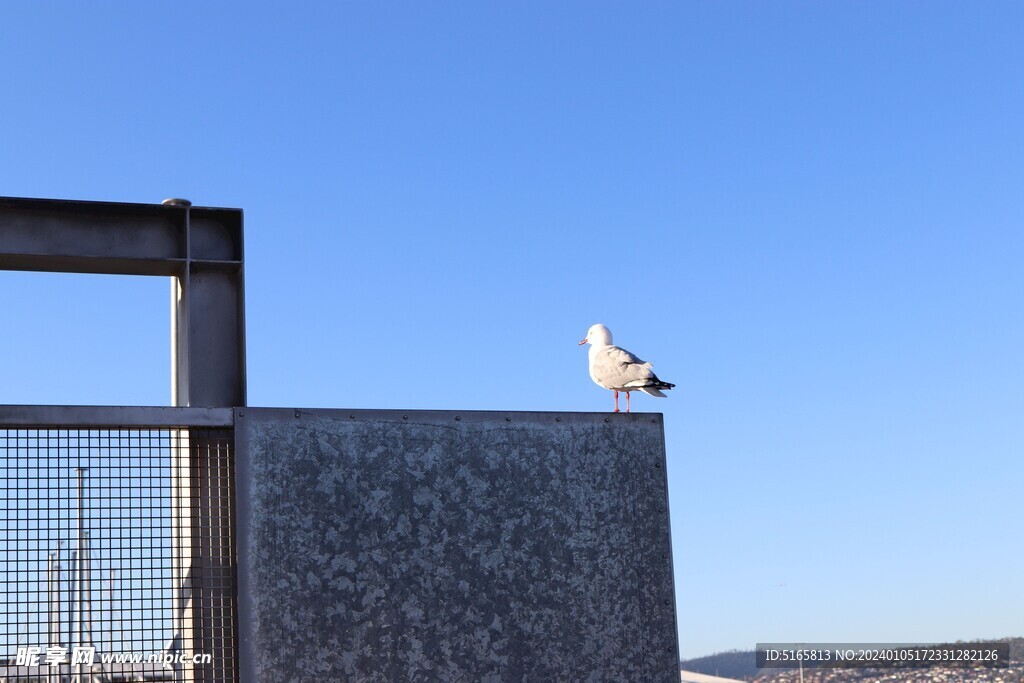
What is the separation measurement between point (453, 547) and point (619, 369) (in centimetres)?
201

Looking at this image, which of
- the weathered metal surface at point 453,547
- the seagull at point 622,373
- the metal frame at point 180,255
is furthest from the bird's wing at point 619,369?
the metal frame at point 180,255

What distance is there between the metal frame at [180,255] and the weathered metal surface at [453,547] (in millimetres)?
1484

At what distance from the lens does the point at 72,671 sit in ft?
24.9

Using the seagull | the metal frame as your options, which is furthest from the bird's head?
the metal frame

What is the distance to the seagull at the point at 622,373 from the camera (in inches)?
351

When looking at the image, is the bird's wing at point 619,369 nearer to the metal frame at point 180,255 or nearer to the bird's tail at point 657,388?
the bird's tail at point 657,388

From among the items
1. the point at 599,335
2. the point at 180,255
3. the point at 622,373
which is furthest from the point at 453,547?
the point at 180,255

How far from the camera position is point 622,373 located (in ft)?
29.6

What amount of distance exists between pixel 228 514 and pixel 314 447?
2.33ft

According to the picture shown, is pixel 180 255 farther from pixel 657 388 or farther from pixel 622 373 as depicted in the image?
pixel 657 388

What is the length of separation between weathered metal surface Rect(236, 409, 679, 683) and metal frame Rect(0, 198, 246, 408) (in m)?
1.48

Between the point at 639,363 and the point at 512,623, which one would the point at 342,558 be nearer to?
the point at 512,623

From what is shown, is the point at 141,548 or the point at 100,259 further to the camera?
the point at 100,259

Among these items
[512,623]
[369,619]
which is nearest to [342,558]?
[369,619]
